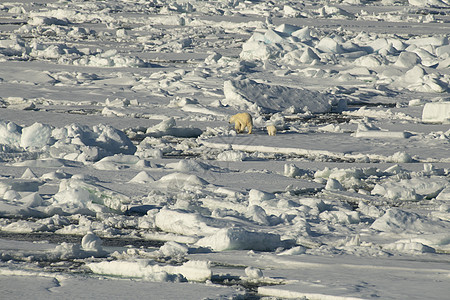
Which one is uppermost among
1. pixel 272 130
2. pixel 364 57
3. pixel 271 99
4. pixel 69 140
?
pixel 69 140

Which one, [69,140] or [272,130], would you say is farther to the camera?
[272,130]

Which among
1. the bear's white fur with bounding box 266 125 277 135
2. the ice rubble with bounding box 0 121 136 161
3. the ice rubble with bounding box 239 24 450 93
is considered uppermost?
the ice rubble with bounding box 0 121 136 161

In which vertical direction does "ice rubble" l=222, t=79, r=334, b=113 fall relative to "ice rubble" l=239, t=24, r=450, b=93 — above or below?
above

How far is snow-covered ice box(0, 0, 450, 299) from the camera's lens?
417cm

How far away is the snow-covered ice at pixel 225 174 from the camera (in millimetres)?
4168

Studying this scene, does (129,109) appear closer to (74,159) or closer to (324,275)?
(74,159)

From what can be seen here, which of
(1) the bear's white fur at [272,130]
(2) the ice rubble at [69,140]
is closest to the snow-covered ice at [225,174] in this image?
(2) the ice rubble at [69,140]

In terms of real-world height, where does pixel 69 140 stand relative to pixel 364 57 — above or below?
above

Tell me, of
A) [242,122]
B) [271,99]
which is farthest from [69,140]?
[271,99]

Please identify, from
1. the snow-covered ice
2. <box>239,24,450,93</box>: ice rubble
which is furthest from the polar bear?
<box>239,24,450,93</box>: ice rubble

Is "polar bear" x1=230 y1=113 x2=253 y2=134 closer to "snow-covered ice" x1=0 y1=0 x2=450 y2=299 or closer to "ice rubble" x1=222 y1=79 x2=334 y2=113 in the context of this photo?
"snow-covered ice" x1=0 y1=0 x2=450 y2=299

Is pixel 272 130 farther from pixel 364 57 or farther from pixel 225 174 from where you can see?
pixel 364 57

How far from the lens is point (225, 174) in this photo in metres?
7.17

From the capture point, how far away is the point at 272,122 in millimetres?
10383
